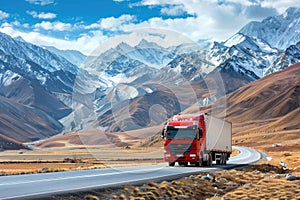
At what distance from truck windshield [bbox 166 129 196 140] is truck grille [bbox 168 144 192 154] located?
0.76 meters

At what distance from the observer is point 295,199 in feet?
84.7

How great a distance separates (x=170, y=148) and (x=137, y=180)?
14.4m

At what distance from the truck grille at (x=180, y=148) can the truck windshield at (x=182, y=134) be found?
0.76 metres

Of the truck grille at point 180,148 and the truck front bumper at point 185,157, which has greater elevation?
the truck grille at point 180,148

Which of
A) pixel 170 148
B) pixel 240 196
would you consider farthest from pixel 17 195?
pixel 170 148

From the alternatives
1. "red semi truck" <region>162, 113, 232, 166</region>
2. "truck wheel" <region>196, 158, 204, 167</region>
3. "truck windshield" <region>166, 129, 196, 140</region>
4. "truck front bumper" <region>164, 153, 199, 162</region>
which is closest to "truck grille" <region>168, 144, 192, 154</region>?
"red semi truck" <region>162, 113, 232, 166</region>

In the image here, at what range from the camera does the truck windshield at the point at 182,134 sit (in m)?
44.7

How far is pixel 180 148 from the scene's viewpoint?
44625 mm

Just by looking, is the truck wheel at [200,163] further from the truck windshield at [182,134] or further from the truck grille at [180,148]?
the truck windshield at [182,134]

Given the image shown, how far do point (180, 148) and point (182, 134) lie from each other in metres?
1.34

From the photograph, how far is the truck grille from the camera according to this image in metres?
44.4

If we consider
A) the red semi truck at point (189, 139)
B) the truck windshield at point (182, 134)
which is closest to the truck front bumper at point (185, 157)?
the red semi truck at point (189, 139)

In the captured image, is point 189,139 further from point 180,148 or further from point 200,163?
point 200,163

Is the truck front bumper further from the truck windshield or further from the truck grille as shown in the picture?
the truck windshield
